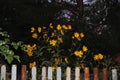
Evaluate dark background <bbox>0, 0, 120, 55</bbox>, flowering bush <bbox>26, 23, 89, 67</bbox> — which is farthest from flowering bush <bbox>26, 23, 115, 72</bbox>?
dark background <bbox>0, 0, 120, 55</bbox>

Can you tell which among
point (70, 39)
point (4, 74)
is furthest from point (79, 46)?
point (4, 74)

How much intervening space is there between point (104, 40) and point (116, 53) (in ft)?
1.21

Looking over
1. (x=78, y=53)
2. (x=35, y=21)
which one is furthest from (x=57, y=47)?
(x=35, y=21)

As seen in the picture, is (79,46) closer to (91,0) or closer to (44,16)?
(44,16)

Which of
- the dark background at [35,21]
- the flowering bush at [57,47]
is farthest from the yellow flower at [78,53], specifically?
the dark background at [35,21]

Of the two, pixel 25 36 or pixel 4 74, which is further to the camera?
pixel 25 36

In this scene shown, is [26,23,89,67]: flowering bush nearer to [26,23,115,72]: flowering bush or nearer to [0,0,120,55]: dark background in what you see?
[26,23,115,72]: flowering bush

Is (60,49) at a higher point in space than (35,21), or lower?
lower

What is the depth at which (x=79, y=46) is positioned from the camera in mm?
8578

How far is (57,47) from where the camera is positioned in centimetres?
833

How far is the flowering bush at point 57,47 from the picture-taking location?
8137mm

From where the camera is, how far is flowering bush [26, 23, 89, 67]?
814cm

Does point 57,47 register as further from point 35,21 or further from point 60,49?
point 35,21

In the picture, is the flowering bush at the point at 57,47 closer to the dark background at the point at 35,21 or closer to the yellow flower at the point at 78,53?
the yellow flower at the point at 78,53
